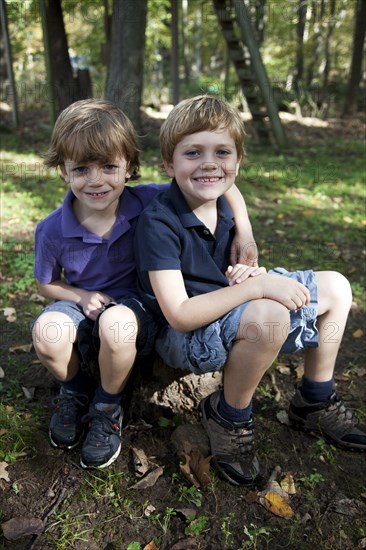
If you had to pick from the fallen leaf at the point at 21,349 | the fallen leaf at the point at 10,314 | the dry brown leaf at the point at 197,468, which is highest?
the dry brown leaf at the point at 197,468

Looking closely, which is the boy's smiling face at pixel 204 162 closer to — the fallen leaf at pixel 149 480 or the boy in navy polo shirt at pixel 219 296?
the boy in navy polo shirt at pixel 219 296

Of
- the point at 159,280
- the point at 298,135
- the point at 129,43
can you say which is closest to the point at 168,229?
the point at 159,280

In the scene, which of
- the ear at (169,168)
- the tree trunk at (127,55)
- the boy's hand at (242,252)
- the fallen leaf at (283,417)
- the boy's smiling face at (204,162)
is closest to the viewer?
the boy's smiling face at (204,162)

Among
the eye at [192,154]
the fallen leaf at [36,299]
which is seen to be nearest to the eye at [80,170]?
the eye at [192,154]

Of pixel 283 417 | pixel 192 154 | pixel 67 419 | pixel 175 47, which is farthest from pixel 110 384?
pixel 175 47

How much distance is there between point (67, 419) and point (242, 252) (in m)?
1.03

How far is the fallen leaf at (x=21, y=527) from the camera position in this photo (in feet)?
5.59

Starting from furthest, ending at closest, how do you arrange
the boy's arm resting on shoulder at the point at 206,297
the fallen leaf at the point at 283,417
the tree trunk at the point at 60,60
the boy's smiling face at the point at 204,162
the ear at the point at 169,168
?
the tree trunk at the point at 60,60, the fallen leaf at the point at 283,417, the ear at the point at 169,168, the boy's smiling face at the point at 204,162, the boy's arm resting on shoulder at the point at 206,297

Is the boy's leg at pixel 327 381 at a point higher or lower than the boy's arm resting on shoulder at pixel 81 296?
lower

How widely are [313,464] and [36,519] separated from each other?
1119 mm

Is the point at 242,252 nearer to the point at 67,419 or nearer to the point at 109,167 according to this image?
the point at 109,167

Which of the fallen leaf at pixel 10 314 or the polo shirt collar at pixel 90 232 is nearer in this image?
the polo shirt collar at pixel 90 232

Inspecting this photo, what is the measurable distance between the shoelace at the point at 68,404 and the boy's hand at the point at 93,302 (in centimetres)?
42

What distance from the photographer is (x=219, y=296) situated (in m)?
1.81
